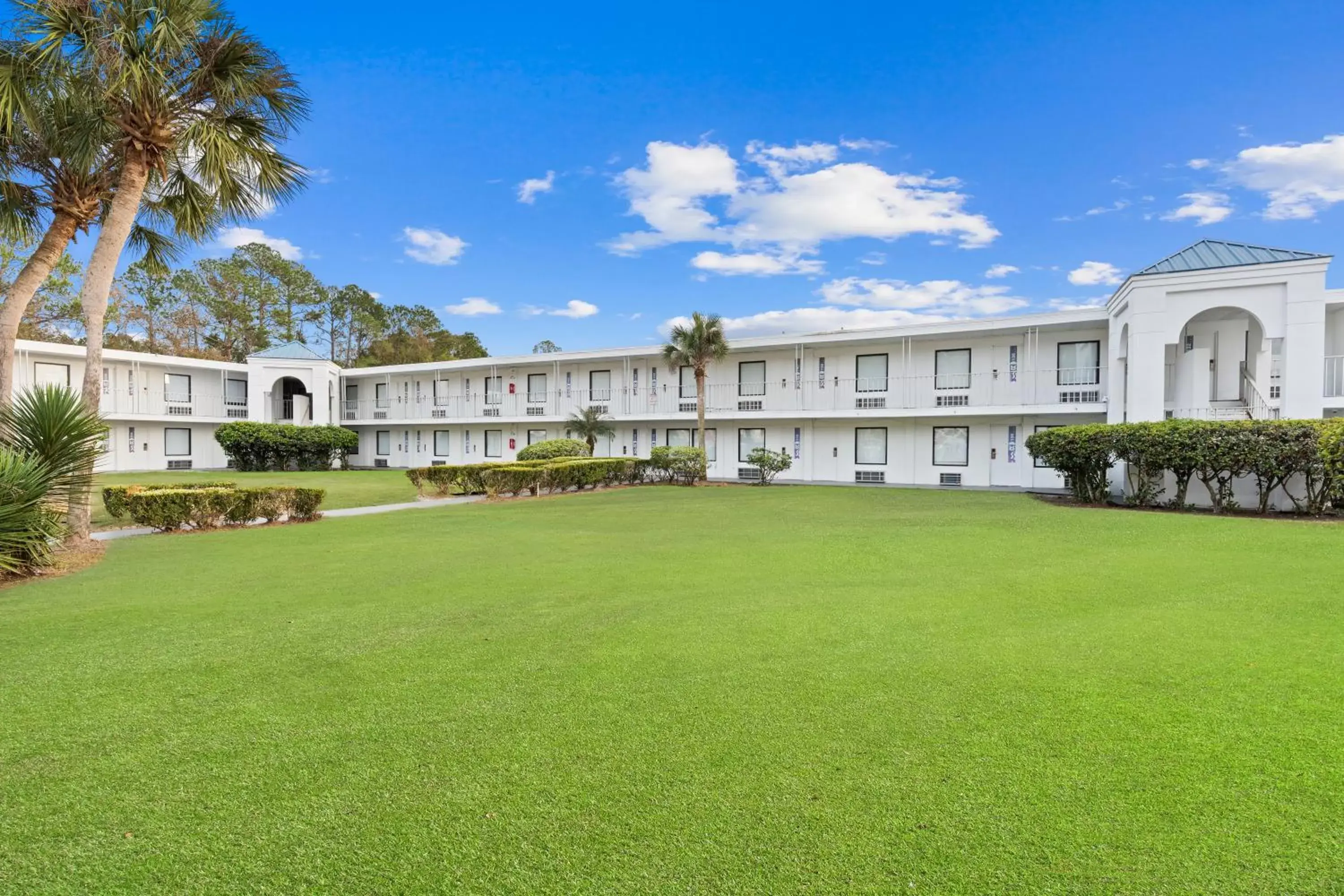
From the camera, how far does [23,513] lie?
769cm

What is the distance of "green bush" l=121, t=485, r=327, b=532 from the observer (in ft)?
40.1

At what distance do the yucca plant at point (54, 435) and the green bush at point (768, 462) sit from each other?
59.6ft

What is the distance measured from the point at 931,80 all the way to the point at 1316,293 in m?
10.6

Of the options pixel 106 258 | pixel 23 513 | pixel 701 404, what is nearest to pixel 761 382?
pixel 701 404

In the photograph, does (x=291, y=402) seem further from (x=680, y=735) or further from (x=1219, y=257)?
(x=1219, y=257)

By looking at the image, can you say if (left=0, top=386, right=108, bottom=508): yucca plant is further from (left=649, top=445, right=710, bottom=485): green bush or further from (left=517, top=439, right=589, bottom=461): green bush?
(left=649, top=445, right=710, bottom=485): green bush

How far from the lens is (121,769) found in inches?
122

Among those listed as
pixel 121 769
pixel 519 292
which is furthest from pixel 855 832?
pixel 519 292

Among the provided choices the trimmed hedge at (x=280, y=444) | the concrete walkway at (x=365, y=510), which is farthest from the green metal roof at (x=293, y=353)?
the concrete walkway at (x=365, y=510)

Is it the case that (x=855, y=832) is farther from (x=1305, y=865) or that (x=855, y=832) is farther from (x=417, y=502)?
(x=417, y=502)

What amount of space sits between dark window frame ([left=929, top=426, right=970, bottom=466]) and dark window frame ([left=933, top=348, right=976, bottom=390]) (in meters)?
1.41

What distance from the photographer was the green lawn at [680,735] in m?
2.40

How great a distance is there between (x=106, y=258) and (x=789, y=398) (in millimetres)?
21040

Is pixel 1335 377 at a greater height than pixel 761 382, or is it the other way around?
pixel 761 382
